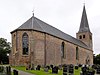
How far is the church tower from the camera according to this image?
64.8 metres

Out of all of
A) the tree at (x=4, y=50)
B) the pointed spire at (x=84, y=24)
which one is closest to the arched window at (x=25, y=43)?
the tree at (x=4, y=50)

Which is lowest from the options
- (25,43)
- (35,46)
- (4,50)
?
(4,50)

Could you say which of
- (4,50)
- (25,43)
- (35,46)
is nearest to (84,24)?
(4,50)

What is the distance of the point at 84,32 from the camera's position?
65000 mm

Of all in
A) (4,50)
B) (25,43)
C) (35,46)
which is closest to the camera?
(35,46)

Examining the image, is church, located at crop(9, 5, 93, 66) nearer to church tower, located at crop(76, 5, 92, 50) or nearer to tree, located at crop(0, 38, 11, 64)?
church tower, located at crop(76, 5, 92, 50)

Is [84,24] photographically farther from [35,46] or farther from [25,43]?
[25,43]

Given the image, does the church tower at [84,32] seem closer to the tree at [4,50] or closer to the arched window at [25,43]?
the tree at [4,50]

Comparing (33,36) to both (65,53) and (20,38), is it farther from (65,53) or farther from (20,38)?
(65,53)

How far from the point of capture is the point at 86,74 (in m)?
18.6

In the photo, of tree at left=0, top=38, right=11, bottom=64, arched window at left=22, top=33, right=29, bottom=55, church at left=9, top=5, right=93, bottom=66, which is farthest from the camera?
tree at left=0, top=38, right=11, bottom=64

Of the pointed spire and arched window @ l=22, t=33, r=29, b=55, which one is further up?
the pointed spire

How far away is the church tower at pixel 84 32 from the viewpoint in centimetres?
6481

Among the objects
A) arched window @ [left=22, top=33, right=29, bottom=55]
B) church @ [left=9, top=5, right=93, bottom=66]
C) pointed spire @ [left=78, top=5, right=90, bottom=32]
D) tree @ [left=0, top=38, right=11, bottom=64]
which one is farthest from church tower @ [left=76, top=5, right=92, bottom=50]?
arched window @ [left=22, top=33, right=29, bottom=55]
